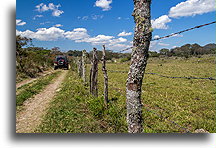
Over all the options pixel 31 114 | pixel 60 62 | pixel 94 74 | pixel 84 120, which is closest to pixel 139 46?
pixel 84 120

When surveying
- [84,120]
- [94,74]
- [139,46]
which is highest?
[139,46]

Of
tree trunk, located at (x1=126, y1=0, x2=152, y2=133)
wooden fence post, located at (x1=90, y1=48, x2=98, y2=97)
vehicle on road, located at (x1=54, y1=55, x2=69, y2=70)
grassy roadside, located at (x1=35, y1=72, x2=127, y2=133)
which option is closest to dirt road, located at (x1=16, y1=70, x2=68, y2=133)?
grassy roadside, located at (x1=35, y1=72, x2=127, y2=133)

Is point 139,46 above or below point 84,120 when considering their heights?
above

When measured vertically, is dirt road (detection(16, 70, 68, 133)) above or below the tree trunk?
below

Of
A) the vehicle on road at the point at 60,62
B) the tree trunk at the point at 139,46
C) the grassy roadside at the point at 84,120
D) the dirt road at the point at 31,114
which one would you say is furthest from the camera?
the vehicle on road at the point at 60,62

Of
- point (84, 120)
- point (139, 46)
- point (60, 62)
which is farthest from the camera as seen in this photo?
point (60, 62)

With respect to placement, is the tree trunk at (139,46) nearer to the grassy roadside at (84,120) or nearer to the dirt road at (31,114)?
the grassy roadside at (84,120)

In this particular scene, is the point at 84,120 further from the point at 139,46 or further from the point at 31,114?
the point at 139,46

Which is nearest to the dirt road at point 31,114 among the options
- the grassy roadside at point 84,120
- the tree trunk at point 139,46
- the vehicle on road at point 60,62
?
the grassy roadside at point 84,120

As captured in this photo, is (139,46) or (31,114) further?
(31,114)

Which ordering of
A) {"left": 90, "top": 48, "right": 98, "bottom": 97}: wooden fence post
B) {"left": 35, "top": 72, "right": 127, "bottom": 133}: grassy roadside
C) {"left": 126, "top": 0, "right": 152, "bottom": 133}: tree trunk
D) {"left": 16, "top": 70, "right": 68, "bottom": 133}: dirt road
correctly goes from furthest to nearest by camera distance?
{"left": 90, "top": 48, "right": 98, "bottom": 97}: wooden fence post, {"left": 16, "top": 70, "right": 68, "bottom": 133}: dirt road, {"left": 35, "top": 72, "right": 127, "bottom": 133}: grassy roadside, {"left": 126, "top": 0, "right": 152, "bottom": 133}: tree trunk

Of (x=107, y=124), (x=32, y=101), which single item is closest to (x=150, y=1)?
(x=107, y=124)

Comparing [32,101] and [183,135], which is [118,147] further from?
[32,101]

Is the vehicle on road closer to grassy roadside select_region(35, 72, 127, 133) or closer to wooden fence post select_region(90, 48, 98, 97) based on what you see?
wooden fence post select_region(90, 48, 98, 97)
